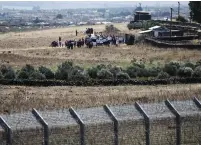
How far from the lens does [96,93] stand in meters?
35.0

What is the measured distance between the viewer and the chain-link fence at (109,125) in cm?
1362

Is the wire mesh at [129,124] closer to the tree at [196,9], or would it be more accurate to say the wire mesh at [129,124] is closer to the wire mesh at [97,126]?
the wire mesh at [97,126]

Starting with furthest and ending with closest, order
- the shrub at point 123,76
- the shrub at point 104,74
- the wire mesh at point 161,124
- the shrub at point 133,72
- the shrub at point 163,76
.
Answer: the shrub at point 133,72 < the shrub at point 104,74 < the shrub at point 163,76 < the shrub at point 123,76 < the wire mesh at point 161,124

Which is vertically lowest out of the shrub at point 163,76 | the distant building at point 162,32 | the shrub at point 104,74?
the distant building at point 162,32

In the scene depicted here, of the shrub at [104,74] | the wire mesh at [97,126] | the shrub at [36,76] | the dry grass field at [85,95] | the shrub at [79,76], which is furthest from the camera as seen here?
the shrub at [104,74]

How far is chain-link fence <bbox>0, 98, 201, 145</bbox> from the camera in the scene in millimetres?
13617

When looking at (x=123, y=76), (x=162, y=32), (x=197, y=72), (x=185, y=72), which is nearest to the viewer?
(x=123, y=76)

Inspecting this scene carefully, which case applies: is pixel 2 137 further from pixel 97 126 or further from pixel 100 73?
pixel 100 73

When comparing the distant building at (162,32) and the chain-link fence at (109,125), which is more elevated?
the chain-link fence at (109,125)

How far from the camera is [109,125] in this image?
14312mm

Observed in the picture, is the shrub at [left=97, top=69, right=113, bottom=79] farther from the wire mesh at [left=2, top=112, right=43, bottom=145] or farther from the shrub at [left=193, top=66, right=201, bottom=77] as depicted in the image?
the wire mesh at [left=2, top=112, right=43, bottom=145]

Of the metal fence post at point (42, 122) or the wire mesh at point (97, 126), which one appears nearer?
the metal fence post at point (42, 122)

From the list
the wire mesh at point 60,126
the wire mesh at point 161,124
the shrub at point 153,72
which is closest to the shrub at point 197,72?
the shrub at point 153,72

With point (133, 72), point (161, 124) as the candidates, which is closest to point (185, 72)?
point (133, 72)
